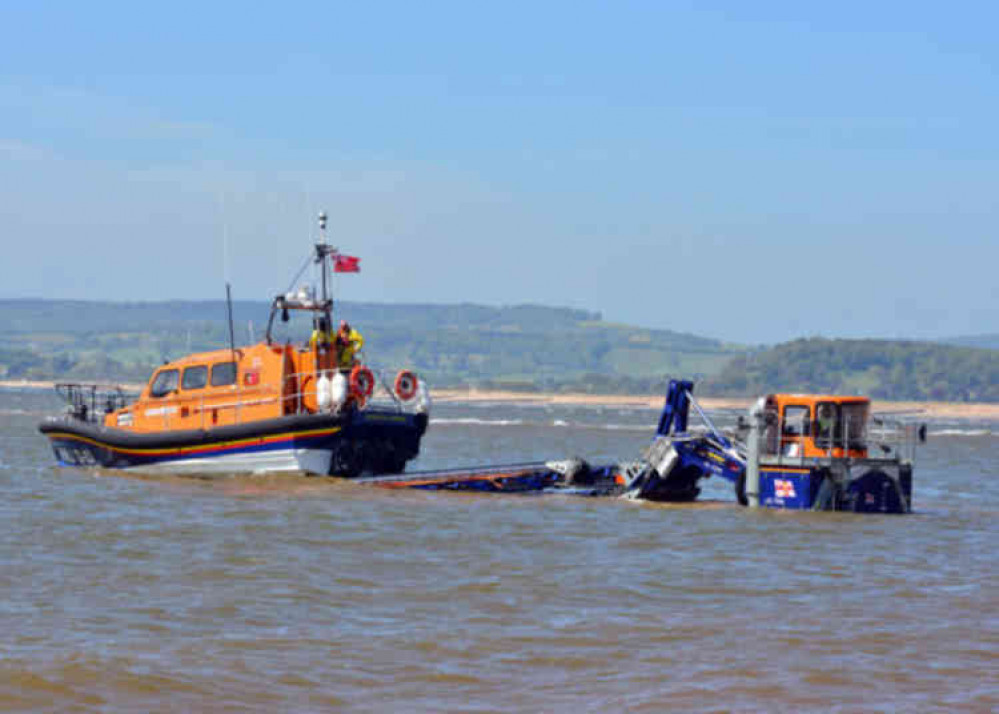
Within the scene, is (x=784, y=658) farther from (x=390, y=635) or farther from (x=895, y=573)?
(x=895, y=573)

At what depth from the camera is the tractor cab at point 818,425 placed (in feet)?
74.1

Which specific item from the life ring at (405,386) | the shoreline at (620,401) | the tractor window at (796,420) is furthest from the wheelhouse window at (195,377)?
the shoreline at (620,401)

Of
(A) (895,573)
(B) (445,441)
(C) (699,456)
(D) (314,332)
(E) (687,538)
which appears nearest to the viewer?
(A) (895,573)

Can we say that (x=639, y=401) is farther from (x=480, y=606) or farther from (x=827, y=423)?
(x=480, y=606)

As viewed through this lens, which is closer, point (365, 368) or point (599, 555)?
point (599, 555)

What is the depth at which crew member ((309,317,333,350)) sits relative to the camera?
2550 cm

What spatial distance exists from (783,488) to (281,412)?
878 centimetres

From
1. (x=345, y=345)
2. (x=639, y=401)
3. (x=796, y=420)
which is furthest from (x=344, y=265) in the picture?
(x=639, y=401)

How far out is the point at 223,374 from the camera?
86.1 feet

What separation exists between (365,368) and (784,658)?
14.8 m

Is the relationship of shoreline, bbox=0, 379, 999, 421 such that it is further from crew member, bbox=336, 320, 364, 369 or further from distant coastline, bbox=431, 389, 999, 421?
crew member, bbox=336, 320, 364, 369

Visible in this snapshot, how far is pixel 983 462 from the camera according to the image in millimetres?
44281

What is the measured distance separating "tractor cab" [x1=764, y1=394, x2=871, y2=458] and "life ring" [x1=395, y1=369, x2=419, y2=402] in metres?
6.67

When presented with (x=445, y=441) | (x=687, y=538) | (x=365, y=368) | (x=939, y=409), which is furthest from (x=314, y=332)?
(x=939, y=409)
